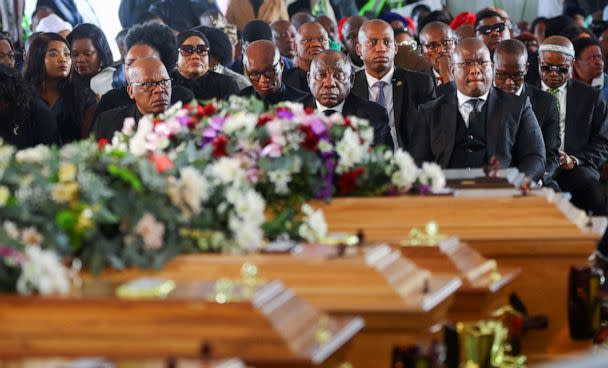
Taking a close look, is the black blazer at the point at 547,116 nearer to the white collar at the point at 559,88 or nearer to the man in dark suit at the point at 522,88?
the man in dark suit at the point at 522,88

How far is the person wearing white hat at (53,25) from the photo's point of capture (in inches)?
466

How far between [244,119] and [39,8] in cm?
745

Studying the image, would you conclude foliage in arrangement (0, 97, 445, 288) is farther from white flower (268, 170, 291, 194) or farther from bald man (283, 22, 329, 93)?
bald man (283, 22, 329, 93)

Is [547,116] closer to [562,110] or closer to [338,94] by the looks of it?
[562,110]

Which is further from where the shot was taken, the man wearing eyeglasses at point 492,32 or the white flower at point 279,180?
the man wearing eyeglasses at point 492,32

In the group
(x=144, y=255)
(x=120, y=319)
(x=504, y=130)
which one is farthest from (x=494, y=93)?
(x=120, y=319)

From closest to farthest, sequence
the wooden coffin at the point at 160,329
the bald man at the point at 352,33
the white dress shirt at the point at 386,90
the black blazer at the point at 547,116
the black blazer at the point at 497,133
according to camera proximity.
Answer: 1. the wooden coffin at the point at 160,329
2. the black blazer at the point at 497,133
3. the black blazer at the point at 547,116
4. the white dress shirt at the point at 386,90
5. the bald man at the point at 352,33

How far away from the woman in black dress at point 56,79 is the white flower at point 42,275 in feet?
18.2

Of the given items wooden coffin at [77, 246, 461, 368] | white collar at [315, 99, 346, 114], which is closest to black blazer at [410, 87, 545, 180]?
white collar at [315, 99, 346, 114]

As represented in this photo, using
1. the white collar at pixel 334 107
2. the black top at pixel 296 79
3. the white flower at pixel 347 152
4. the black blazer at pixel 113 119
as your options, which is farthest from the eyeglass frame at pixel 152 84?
the white flower at pixel 347 152

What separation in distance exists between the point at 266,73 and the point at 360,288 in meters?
4.95

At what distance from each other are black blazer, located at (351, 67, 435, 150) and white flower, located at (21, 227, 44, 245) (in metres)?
4.82

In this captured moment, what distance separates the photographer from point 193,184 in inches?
165

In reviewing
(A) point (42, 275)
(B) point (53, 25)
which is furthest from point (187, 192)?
(B) point (53, 25)
